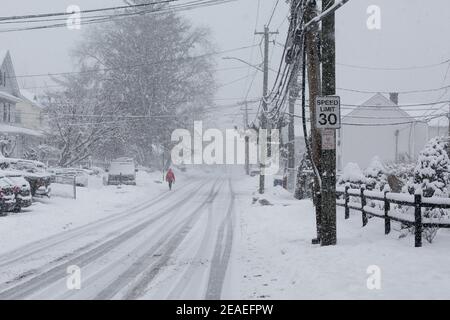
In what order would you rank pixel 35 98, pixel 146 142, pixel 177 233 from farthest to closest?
pixel 35 98 < pixel 146 142 < pixel 177 233

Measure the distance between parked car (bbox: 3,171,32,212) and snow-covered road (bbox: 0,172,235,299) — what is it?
10.3 feet

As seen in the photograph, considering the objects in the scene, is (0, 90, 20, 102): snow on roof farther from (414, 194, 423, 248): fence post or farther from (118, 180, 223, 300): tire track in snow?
(414, 194, 423, 248): fence post

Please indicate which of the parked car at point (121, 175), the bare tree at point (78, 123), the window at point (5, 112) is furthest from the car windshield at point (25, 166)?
the window at point (5, 112)

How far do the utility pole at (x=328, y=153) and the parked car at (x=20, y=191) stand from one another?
1266 centimetres

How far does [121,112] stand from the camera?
156ft

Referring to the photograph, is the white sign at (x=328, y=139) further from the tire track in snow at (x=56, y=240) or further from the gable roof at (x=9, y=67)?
the gable roof at (x=9, y=67)

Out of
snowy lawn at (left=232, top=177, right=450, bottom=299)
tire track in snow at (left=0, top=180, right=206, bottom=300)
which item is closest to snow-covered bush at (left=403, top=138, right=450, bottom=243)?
snowy lawn at (left=232, top=177, right=450, bottom=299)

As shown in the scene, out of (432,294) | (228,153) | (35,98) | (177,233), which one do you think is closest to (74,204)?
(177,233)

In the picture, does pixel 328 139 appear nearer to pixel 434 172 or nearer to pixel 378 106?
pixel 434 172

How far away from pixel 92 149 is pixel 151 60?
1385 centimetres

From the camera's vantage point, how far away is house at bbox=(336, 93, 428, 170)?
5400 cm

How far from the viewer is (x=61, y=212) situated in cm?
2052

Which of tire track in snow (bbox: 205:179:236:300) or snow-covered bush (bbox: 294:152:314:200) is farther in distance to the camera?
snow-covered bush (bbox: 294:152:314:200)
